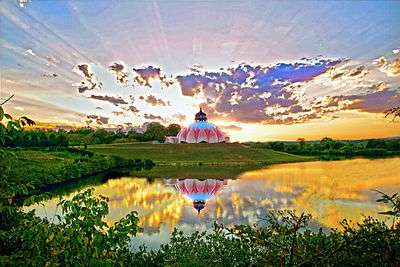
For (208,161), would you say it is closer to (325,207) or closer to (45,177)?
(45,177)

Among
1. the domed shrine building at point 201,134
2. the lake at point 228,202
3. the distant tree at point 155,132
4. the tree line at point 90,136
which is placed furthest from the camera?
the distant tree at point 155,132

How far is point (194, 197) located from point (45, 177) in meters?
18.5

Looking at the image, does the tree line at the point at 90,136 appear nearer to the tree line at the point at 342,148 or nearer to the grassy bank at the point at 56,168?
the grassy bank at the point at 56,168

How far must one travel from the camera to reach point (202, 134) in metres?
96.6

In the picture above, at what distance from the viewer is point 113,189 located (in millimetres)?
32844

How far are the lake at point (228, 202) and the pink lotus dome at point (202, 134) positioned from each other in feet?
192

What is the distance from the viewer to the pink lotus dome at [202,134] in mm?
95500

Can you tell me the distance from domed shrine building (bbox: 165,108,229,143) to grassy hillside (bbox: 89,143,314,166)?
37.3 feet

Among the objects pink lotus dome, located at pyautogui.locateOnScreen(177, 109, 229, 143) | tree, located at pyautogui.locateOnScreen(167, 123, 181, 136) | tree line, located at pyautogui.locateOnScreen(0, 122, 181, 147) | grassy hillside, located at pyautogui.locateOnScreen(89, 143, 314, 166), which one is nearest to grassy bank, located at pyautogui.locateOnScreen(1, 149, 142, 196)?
tree line, located at pyautogui.locateOnScreen(0, 122, 181, 147)

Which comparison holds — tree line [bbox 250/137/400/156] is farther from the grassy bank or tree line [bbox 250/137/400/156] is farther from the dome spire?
the grassy bank

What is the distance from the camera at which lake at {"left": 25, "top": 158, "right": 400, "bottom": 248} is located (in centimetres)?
1800

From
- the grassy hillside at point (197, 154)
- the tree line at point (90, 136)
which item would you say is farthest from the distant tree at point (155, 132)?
the grassy hillside at point (197, 154)

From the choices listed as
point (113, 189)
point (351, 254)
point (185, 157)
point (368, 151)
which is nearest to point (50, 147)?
point (185, 157)

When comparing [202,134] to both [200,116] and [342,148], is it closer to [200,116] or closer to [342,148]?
[200,116]
